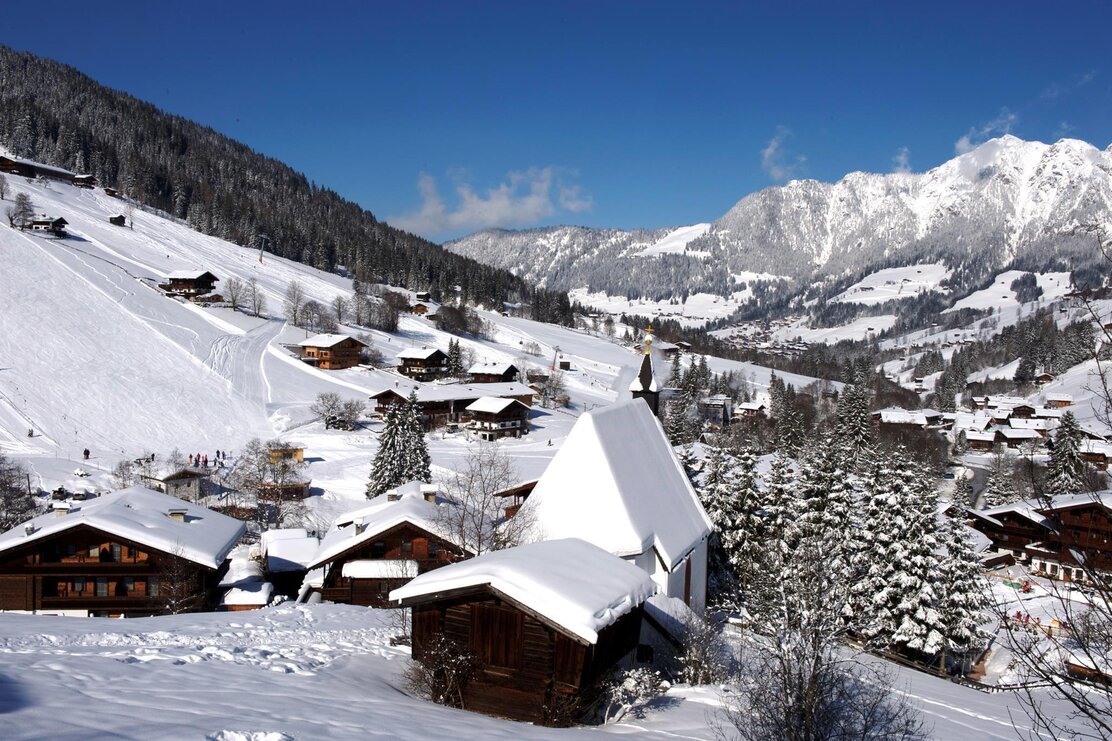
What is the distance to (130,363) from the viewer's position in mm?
61188

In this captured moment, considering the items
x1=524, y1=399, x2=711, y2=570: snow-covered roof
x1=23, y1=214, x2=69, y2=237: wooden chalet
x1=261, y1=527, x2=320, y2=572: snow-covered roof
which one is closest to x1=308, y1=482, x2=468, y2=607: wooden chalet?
x1=261, y1=527, x2=320, y2=572: snow-covered roof

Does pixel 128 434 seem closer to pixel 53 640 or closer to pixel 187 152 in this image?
pixel 53 640

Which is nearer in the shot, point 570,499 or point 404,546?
point 570,499

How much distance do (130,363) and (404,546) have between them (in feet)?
152

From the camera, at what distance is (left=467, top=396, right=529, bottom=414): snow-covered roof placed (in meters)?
62.7

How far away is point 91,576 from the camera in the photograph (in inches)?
967

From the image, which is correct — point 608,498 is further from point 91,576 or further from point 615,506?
point 91,576

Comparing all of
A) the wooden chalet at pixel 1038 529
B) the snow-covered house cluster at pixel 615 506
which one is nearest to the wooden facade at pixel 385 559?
the snow-covered house cluster at pixel 615 506

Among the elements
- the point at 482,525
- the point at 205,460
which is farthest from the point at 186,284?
the point at 482,525

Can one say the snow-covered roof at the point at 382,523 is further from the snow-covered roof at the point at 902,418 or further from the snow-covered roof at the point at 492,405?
the snow-covered roof at the point at 902,418

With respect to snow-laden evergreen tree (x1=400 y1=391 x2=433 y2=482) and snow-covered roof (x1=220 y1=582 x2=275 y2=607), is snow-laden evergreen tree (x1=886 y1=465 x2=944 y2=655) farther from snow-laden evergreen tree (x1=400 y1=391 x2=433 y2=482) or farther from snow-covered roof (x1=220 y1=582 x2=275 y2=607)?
snow-laden evergreen tree (x1=400 y1=391 x2=433 y2=482)

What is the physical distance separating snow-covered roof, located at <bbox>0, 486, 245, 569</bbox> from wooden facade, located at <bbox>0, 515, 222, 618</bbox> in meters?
0.33

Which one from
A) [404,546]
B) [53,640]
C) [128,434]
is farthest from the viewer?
[128,434]

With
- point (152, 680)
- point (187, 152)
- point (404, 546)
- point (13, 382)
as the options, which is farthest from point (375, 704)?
point (187, 152)
